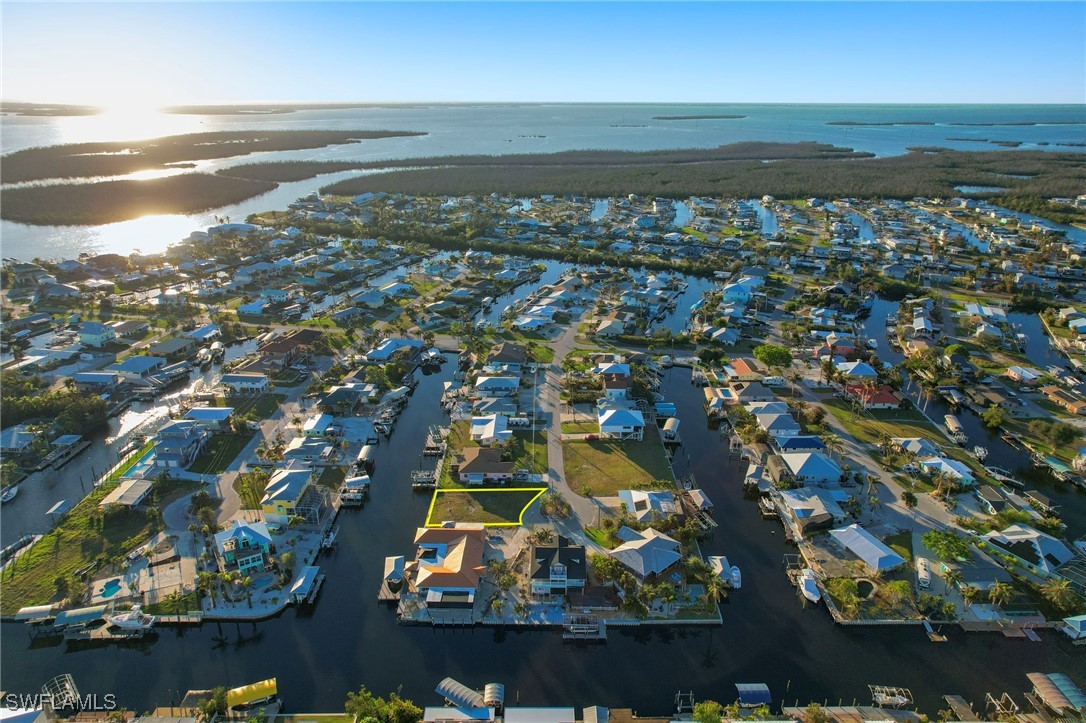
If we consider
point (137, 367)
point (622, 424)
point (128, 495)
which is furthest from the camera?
point (137, 367)

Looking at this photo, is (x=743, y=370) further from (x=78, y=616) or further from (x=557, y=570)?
(x=78, y=616)

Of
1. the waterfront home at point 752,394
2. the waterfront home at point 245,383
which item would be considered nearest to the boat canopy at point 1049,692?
the waterfront home at point 752,394

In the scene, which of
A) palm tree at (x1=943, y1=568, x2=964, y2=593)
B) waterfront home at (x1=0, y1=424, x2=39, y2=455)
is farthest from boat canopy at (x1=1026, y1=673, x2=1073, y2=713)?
waterfront home at (x1=0, y1=424, x2=39, y2=455)

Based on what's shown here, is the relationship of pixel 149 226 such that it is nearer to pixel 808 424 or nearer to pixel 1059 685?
pixel 808 424

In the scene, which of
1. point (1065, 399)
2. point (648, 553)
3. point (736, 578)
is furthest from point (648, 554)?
point (1065, 399)

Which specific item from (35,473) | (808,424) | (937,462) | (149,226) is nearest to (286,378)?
(35,473)

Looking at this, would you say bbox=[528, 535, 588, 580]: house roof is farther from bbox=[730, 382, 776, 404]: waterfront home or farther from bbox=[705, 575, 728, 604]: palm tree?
bbox=[730, 382, 776, 404]: waterfront home
